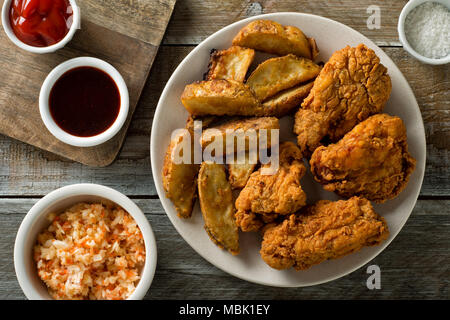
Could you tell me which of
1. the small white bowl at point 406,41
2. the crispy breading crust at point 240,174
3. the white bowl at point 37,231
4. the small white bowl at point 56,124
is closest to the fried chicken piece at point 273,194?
the crispy breading crust at point 240,174

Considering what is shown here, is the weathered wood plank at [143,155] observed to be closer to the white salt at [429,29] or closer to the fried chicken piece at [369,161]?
the white salt at [429,29]

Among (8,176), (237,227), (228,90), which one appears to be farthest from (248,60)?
(8,176)

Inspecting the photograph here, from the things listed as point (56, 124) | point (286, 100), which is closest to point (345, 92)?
point (286, 100)

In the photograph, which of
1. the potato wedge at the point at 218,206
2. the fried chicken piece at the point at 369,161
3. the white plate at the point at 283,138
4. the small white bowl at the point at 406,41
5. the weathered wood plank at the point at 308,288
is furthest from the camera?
the weathered wood plank at the point at 308,288

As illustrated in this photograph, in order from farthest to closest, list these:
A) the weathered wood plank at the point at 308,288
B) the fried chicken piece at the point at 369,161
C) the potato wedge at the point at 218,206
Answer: the weathered wood plank at the point at 308,288 < the potato wedge at the point at 218,206 < the fried chicken piece at the point at 369,161

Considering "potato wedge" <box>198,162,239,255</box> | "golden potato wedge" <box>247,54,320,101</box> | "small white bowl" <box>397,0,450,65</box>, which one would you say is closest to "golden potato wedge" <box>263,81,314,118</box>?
"golden potato wedge" <box>247,54,320,101</box>

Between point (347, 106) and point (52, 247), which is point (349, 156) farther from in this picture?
point (52, 247)
